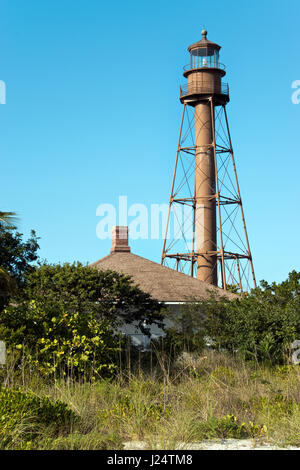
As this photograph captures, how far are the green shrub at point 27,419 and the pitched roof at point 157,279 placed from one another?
19.8 m

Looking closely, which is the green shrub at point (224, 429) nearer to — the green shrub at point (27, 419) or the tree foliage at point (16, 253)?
the green shrub at point (27, 419)

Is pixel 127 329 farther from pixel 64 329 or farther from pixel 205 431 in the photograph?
pixel 205 431

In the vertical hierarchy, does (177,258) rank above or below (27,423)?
above

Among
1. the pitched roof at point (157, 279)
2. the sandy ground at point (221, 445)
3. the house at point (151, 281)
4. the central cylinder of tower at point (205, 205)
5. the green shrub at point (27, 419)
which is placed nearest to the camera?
the green shrub at point (27, 419)

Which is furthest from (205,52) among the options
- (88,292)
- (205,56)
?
(88,292)

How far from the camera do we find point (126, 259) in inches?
1393

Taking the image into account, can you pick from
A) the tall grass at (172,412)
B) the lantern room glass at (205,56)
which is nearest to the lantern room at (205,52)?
the lantern room glass at (205,56)

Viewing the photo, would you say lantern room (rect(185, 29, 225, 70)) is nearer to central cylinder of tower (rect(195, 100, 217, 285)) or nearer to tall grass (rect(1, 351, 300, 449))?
central cylinder of tower (rect(195, 100, 217, 285))

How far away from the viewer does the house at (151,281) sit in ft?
99.8

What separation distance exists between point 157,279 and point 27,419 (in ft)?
77.8

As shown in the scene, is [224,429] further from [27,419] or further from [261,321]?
[261,321]

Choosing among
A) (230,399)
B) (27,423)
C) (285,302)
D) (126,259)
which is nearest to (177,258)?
(126,259)
